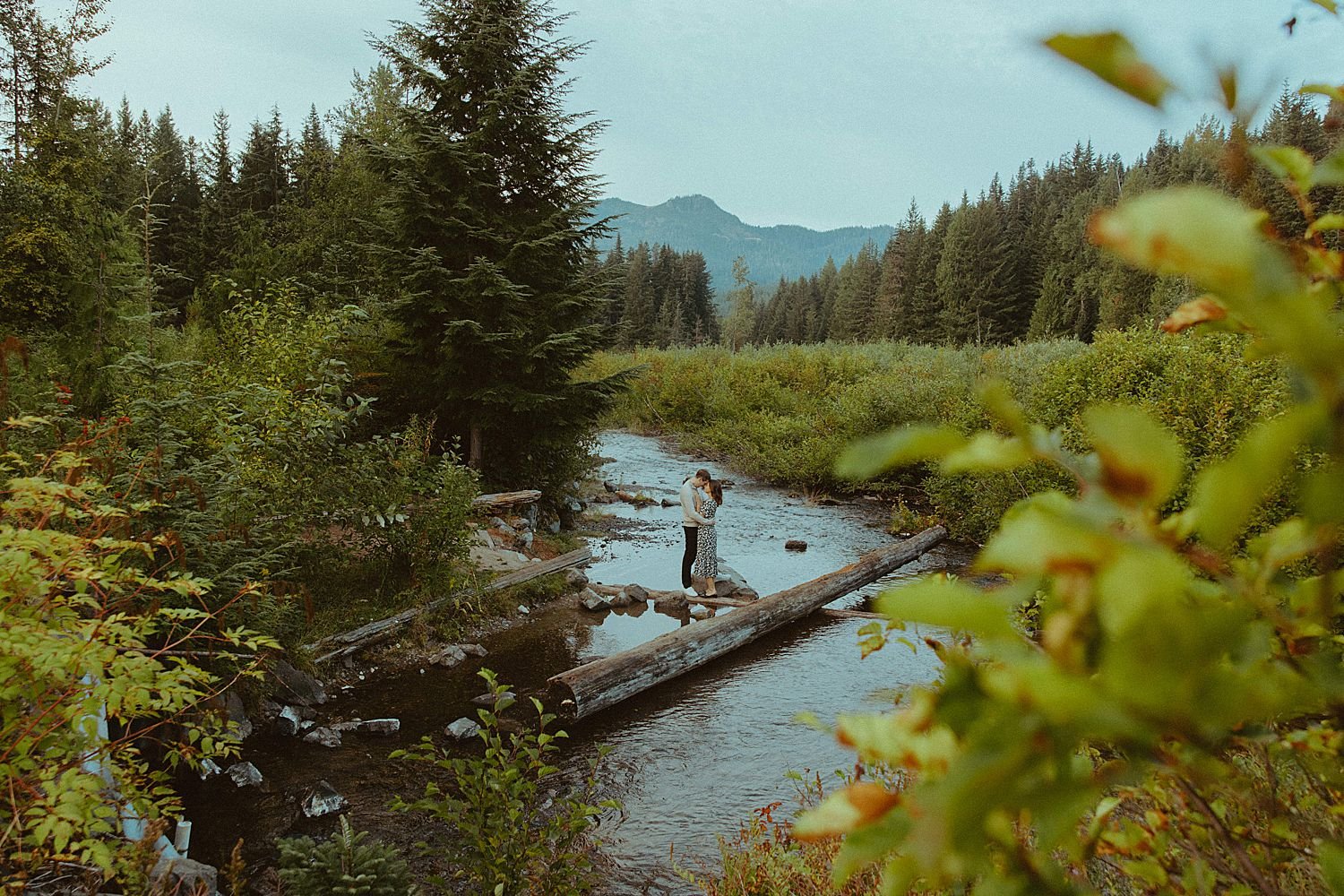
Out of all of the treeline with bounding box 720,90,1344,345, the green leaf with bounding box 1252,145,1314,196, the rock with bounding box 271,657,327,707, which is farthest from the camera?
the treeline with bounding box 720,90,1344,345

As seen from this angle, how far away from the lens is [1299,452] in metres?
7.62

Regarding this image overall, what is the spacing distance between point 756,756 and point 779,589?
3993 millimetres

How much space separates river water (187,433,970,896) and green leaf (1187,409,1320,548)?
13.2ft

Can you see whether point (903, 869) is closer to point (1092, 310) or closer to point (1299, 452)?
point (1299, 452)

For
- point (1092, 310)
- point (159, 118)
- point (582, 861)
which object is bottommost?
point (582, 861)

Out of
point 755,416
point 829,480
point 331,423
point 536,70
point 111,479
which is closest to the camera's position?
point 111,479

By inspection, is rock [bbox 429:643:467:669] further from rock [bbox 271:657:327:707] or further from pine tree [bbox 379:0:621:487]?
pine tree [bbox 379:0:621:487]

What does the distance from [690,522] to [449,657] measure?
3.60m

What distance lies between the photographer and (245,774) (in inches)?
203

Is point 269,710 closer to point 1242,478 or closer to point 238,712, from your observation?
point 238,712

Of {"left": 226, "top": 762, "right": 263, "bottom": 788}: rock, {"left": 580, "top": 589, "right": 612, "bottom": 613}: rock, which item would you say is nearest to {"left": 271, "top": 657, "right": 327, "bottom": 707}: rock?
{"left": 226, "top": 762, "right": 263, "bottom": 788}: rock

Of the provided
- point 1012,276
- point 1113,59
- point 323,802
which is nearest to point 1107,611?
point 1113,59

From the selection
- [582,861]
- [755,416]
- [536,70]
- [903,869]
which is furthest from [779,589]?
[755,416]

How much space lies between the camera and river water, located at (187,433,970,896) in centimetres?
481
